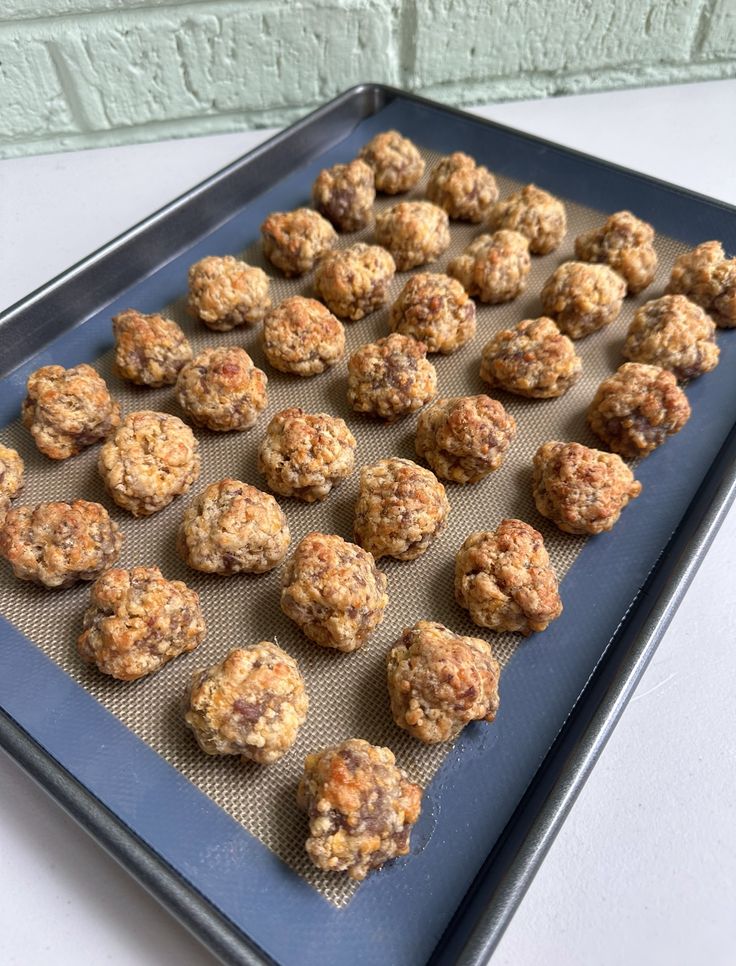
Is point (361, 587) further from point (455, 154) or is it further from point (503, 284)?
point (455, 154)

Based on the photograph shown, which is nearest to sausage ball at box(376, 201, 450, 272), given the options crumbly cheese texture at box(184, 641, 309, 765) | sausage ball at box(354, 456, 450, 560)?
sausage ball at box(354, 456, 450, 560)

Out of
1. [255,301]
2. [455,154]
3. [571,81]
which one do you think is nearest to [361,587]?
[255,301]

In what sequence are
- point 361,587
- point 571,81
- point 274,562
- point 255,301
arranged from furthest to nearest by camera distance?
1. point 571,81
2. point 255,301
3. point 274,562
4. point 361,587

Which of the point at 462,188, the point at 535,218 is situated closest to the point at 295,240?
the point at 462,188

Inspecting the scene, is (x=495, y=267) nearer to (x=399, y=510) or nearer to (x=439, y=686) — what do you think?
(x=399, y=510)

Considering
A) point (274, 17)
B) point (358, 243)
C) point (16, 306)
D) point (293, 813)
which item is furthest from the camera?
point (274, 17)

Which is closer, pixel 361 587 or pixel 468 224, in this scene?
pixel 361 587

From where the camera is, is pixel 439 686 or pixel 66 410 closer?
pixel 439 686

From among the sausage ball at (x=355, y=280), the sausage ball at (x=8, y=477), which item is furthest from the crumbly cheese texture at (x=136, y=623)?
the sausage ball at (x=355, y=280)
